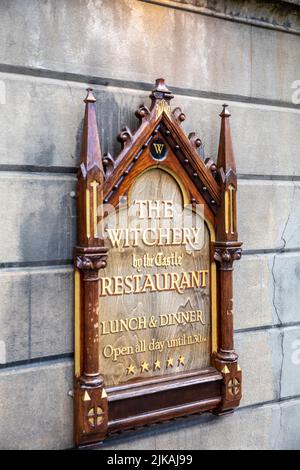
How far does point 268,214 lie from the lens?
5074 millimetres

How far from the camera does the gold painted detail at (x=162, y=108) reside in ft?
13.6

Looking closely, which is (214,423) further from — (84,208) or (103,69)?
(103,69)

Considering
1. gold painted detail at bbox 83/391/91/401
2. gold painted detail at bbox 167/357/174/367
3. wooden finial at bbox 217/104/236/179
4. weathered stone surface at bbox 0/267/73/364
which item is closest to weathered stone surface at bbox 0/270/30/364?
weathered stone surface at bbox 0/267/73/364

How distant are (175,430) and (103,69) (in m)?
3.14

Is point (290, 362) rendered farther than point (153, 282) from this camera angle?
Yes

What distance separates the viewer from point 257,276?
4.99 meters

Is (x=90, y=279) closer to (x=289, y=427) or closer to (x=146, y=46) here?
(x=146, y=46)

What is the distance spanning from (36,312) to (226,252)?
5.61 feet

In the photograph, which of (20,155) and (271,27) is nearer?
(20,155)

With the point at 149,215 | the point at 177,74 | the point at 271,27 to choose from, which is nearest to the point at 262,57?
the point at 271,27

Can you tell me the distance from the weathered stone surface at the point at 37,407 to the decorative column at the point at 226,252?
1399mm

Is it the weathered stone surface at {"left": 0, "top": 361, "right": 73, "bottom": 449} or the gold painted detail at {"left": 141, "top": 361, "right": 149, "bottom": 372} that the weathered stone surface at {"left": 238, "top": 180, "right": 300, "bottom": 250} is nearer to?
the gold painted detail at {"left": 141, "top": 361, "right": 149, "bottom": 372}

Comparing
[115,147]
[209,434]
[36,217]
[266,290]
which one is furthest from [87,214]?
[209,434]

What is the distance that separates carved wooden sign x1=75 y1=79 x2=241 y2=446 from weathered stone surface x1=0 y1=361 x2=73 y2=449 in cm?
13
